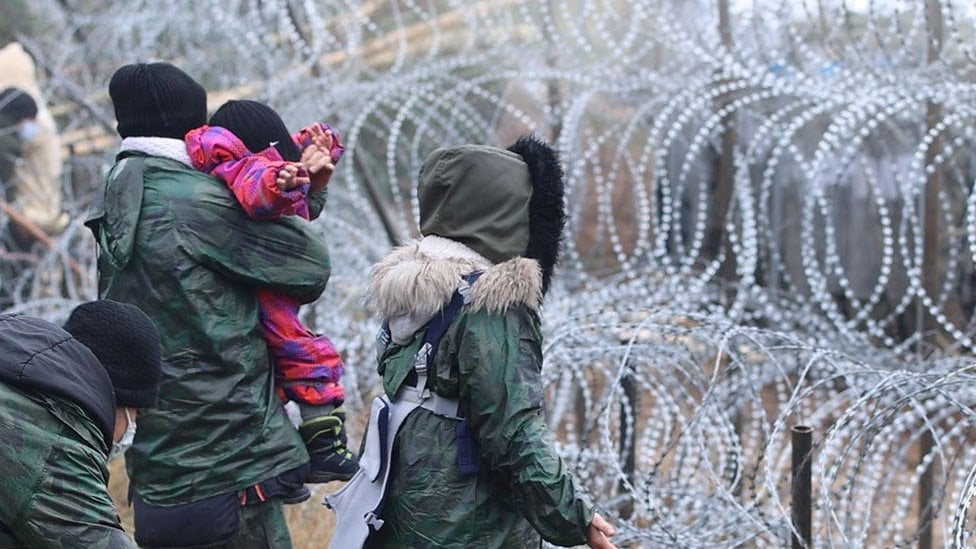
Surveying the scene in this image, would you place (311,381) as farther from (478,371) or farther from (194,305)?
(478,371)

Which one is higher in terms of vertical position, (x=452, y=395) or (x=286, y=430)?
(x=452, y=395)

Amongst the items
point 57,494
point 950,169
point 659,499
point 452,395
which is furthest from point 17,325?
point 950,169

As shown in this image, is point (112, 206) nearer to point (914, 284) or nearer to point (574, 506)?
point (574, 506)

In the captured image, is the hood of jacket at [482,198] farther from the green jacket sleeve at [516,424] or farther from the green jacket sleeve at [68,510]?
the green jacket sleeve at [68,510]

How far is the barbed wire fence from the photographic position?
3.38 m

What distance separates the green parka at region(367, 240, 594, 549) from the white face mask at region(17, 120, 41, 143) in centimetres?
603

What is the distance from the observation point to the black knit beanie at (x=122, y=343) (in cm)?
194

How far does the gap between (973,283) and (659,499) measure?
176 inches

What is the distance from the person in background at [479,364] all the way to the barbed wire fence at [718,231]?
0.67 metres

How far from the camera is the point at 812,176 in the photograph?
172 inches

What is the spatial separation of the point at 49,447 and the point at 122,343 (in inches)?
10.0

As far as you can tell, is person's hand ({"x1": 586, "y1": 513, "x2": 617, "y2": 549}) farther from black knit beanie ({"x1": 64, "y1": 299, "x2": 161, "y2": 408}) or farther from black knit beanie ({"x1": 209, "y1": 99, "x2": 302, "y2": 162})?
black knit beanie ({"x1": 209, "y1": 99, "x2": 302, "y2": 162})

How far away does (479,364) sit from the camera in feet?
6.99

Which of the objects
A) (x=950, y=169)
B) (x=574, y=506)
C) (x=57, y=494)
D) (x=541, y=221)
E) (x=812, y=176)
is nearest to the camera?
(x=57, y=494)
